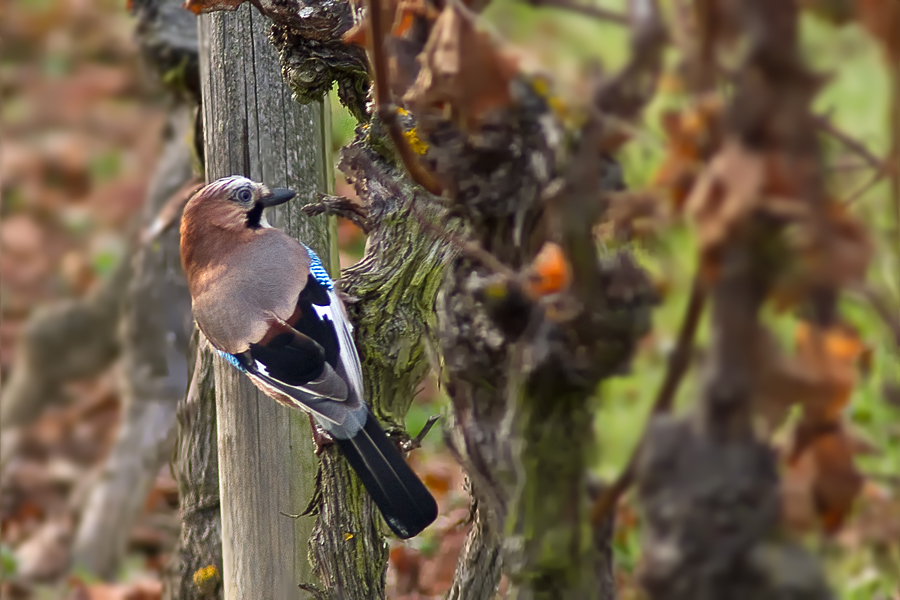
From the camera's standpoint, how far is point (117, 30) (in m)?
7.10

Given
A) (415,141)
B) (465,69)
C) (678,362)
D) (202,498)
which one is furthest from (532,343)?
(202,498)

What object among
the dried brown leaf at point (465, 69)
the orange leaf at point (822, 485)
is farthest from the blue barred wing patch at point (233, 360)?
the orange leaf at point (822, 485)

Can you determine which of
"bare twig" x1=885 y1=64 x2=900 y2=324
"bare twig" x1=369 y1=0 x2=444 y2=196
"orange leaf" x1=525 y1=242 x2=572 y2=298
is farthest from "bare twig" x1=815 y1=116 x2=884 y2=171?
"bare twig" x1=369 y1=0 x2=444 y2=196

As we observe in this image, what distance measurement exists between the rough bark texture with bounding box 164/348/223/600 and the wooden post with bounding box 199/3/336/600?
581mm

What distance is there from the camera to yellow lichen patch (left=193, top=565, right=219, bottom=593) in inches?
132

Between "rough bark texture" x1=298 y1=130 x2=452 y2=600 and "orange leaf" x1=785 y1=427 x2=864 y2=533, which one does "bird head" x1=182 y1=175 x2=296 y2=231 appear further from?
"orange leaf" x1=785 y1=427 x2=864 y2=533

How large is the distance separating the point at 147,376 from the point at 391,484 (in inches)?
111

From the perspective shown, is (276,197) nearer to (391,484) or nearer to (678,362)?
(391,484)

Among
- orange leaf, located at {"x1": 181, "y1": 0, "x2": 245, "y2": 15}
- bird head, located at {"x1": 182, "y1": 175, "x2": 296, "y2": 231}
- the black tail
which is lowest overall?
the black tail

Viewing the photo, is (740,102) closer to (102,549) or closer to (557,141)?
(557,141)

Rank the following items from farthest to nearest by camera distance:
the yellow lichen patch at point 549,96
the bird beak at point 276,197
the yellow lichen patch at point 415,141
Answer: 1. the bird beak at point 276,197
2. the yellow lichen patch at point 415,141
3. the yellow lichen patch at point 549,96

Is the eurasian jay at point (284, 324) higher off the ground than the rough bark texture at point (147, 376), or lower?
higher

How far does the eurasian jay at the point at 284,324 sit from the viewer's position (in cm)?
257

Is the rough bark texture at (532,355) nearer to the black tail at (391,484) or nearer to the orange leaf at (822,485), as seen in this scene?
the orange leaf at (822,485)
